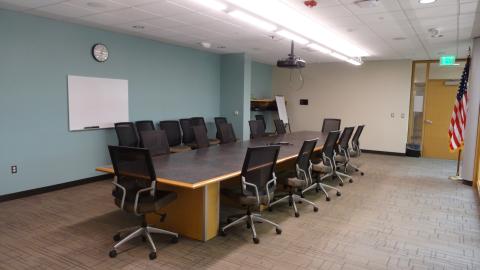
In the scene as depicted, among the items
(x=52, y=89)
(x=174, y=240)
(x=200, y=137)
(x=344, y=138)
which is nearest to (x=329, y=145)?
(x=344, y=138)

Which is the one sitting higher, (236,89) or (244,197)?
(236,89)

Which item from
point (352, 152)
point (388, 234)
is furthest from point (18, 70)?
point (352, 152)

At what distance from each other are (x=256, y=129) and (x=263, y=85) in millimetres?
4015

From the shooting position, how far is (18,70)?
4520 millimetres

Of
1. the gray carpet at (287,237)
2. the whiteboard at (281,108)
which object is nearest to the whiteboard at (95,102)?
the gray carpet at (287,237)

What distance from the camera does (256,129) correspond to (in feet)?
21.6

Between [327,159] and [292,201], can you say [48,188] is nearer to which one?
[292,201]

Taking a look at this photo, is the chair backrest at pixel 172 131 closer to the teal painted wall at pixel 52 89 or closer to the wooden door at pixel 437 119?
the teal painted wall at pixel 52 89

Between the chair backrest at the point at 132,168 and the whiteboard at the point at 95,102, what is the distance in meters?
2.72

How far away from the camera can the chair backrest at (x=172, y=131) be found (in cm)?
660

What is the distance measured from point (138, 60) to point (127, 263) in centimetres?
434

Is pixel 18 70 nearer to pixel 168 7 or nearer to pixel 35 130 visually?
pixel 35 130

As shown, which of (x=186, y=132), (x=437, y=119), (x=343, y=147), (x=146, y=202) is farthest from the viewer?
(x=437, y=119)

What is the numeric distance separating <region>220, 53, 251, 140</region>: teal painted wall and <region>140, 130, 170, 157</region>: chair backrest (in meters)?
3.87
